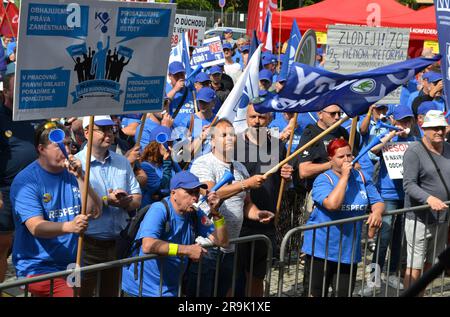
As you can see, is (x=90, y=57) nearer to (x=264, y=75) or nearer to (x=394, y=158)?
(x=394, y=158)

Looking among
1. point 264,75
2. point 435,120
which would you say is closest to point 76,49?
point 435,120

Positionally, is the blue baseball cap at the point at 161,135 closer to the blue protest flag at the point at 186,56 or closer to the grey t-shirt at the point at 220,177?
the grey t-shirt at the point at 220,177

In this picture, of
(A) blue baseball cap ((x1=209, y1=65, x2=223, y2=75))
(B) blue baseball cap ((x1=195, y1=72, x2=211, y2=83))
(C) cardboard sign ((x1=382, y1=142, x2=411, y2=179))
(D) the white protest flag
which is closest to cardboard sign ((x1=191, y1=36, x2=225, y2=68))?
(A) blue baseball cap ((x1=209, y1=65, x2=223, y2=75))

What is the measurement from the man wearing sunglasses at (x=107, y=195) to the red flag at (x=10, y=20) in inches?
366

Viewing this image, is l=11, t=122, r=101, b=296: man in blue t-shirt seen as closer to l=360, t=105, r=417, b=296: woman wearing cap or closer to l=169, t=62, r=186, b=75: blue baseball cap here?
l=360, t=105, r=417, b=296: woman wearing cap

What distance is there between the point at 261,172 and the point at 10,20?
10.3 m

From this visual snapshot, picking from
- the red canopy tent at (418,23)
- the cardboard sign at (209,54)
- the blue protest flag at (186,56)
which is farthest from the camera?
the red canopy tent at (418,23)

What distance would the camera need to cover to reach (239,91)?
7.23 metres

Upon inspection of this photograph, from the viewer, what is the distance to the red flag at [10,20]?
1497 centimetres

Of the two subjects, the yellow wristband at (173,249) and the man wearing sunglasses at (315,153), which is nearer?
the yellow wristband at (173,249)

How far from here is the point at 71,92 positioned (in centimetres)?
475

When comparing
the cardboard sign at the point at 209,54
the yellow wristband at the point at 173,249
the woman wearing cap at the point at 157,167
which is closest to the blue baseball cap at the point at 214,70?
the cardboard sign at the point at 209,54

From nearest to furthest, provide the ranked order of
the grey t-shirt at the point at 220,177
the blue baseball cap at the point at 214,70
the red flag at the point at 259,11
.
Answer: the grey t-shirt at the point at 220,177
the blue baseball cap at the point at 214,70
the red flag at the point at 259,11
